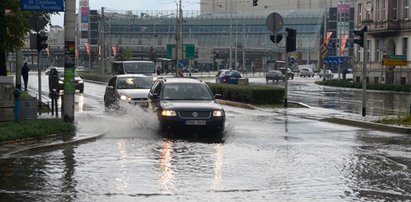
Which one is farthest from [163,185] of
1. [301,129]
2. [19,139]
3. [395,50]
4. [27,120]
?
[395,50]

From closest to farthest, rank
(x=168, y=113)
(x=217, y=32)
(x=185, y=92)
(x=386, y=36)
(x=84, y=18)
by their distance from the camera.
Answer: (x=168, y=113)
(x=185, y=92)
(x=386, y=36)
(x=217, y=32)
(x=84, y=18)

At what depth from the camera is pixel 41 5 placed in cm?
2083

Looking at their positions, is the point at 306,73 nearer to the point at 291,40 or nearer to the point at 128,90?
the point at 291,40

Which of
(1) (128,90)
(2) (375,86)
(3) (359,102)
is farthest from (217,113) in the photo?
(2) (375,86)

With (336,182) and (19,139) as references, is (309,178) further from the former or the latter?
(19,139)

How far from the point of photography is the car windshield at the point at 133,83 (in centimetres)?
2908

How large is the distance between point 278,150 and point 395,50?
56.3 m

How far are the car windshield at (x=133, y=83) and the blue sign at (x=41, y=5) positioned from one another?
27.0 ft

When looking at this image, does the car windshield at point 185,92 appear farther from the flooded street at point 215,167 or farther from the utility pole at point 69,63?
the utility pole at point 69,63

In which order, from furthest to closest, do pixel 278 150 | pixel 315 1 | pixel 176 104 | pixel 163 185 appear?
pixel 315 1 → pixel 176 104 → pixel 278 150 → pixel 163 185

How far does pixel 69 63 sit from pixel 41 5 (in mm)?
1819

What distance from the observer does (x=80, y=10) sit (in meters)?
161

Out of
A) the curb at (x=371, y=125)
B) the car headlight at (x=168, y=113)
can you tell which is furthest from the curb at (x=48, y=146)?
the curb at (x=371, y=125)

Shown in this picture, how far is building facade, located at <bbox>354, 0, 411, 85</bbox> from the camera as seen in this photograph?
218 feet
